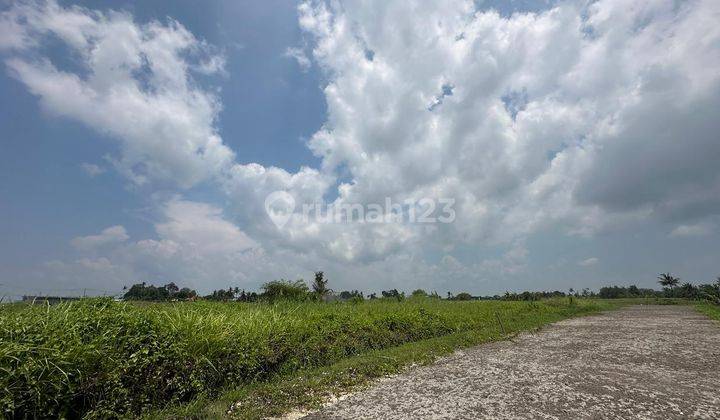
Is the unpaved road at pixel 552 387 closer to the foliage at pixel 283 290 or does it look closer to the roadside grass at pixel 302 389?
the roadside grass at pixel 302 389

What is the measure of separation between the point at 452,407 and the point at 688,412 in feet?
11.5

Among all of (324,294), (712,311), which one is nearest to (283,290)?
(324,294)

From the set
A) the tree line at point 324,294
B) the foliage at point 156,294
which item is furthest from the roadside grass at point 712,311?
the foliage at point 156,294

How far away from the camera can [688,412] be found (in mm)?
5492

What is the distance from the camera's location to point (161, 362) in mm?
5617

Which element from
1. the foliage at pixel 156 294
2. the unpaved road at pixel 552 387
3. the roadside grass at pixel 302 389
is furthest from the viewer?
the foliage at pixel 156 294

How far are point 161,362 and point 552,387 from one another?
22.3 feet

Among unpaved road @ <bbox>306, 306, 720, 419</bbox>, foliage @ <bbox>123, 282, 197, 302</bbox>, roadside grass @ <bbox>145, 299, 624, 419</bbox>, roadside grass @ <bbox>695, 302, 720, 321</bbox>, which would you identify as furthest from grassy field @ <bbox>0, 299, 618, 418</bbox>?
roadside grass @ <bbox>695, 302, 720, 321</bbox>

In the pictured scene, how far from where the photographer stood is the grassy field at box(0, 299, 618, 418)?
14.5 feet

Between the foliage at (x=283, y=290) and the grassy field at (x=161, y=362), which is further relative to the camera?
the foliage at (x=283, y=290)

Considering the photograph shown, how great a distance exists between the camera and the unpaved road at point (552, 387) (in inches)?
218

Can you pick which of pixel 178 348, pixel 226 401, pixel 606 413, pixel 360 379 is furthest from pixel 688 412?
pixel 178 348

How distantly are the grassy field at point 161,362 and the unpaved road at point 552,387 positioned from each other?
101 cm

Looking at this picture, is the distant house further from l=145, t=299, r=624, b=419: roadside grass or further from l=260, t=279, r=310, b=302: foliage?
l=260, t=279, r=310, b=302: foliage
